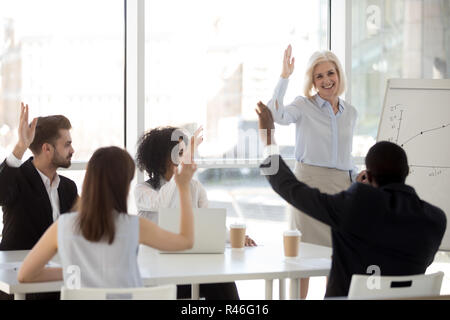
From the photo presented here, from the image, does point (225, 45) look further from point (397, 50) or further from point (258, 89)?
point (397, 50)

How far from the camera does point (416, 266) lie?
2.39m

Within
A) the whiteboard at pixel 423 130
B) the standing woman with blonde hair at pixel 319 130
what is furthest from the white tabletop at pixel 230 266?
the whiteboard at pixel 423 130

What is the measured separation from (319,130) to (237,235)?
124 cm

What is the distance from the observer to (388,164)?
241 centimetres

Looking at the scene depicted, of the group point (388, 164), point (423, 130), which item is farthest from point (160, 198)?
point (423, 130)

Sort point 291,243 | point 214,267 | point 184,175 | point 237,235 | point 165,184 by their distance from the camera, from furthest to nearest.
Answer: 1. point 165,184
2. point 237,235
3. point 291,243
4. point 214,267
5. point 184,175

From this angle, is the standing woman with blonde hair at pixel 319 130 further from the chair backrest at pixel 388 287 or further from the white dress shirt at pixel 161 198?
the chair backrest at pixel 388 287

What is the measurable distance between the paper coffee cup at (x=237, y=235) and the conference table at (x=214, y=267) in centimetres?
3

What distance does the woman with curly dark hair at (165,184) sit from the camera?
314 centimetres

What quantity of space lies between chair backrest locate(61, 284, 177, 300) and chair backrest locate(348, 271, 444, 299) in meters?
0.57

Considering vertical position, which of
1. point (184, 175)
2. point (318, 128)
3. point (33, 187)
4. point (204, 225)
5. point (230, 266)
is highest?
point (318, 128)

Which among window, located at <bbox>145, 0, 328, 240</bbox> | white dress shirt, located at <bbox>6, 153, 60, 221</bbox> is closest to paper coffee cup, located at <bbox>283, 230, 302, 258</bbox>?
white dress shirt, located at <bbox>6, 153, 60, 221</bbox>

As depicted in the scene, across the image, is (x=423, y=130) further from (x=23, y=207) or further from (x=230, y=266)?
(x=23, y=207)

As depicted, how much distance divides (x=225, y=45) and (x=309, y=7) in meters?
0.79
